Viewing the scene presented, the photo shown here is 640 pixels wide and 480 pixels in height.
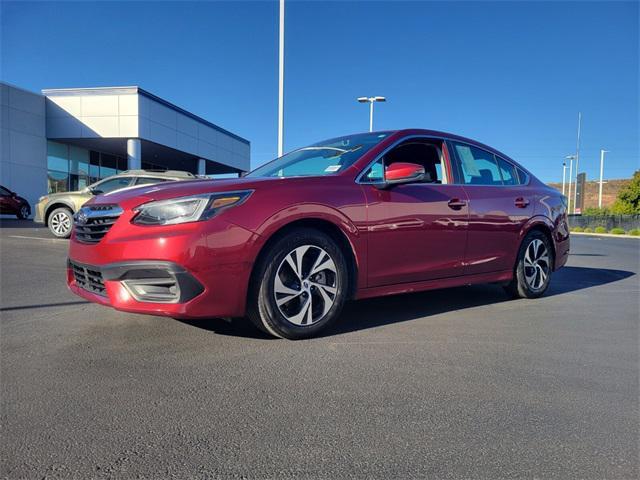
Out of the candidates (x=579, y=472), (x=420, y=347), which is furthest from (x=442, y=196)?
(x=579, y=472)

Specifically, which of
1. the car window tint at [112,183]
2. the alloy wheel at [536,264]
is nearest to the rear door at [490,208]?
the alloy wheel at [536,264]

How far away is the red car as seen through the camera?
307 centimetres

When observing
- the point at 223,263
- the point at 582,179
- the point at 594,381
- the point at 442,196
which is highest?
the point at 582,179

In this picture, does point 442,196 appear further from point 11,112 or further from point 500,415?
point 11,112

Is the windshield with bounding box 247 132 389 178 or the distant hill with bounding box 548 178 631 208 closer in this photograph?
the windshield with bounding box 247 132 389 178

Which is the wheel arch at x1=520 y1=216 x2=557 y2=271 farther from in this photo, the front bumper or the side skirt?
the front bumper

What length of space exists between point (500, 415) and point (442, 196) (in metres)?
2.40

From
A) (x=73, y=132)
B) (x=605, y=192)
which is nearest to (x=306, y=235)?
(x=73, y=132)

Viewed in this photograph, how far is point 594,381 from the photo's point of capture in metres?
2.83

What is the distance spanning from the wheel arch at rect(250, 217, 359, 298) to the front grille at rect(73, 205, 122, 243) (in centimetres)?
101

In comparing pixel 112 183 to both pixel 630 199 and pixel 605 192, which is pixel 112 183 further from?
pixel 605 192

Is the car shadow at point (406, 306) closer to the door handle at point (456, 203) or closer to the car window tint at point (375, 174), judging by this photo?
the door handle at point (456, 203)

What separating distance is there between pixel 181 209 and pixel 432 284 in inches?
92.1

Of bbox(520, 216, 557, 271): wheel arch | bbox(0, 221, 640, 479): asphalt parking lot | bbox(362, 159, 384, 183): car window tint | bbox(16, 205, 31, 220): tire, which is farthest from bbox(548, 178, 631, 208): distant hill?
bbox(0, 221, 640, 479): asphalt parking lot
